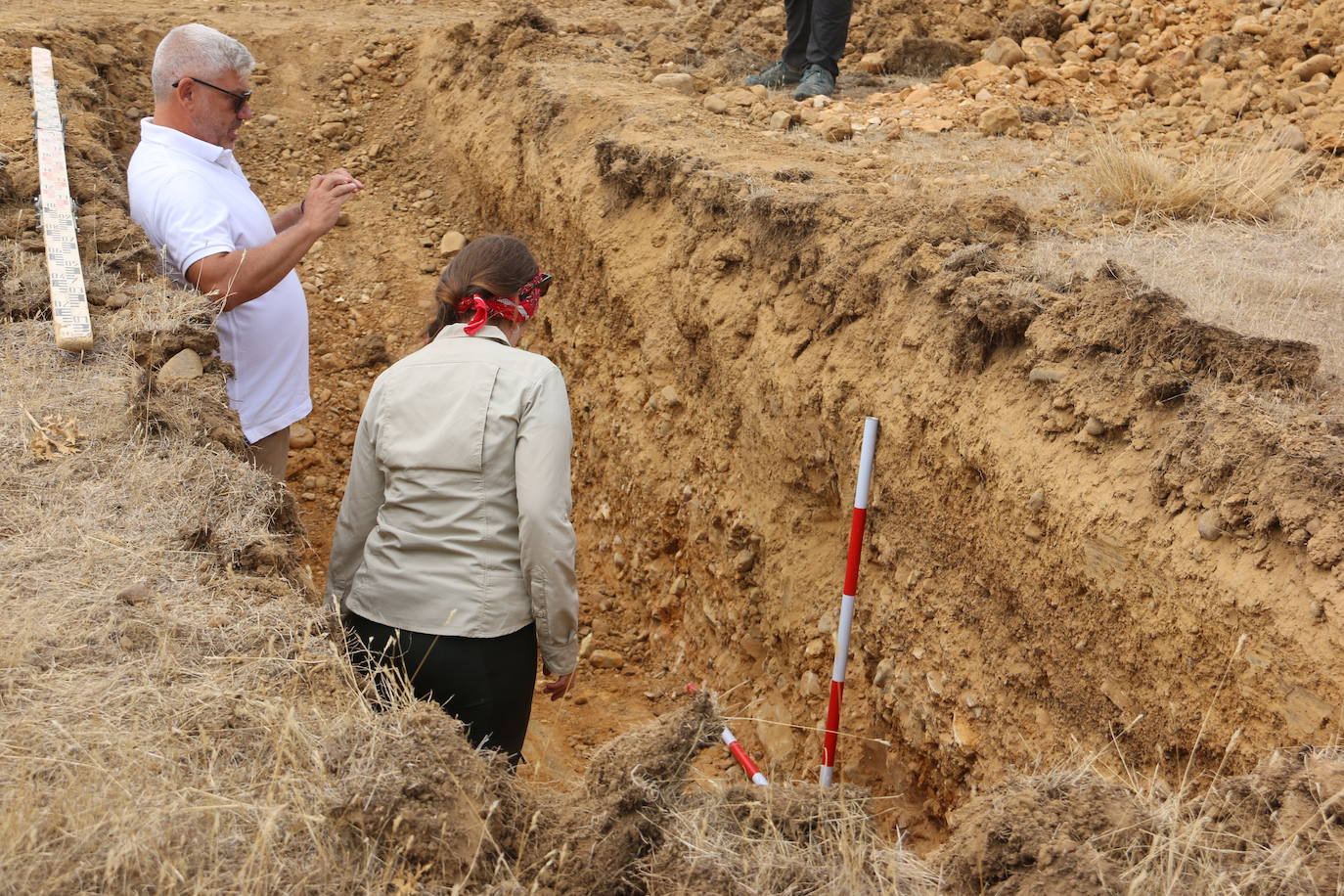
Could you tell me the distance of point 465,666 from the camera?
116 inches

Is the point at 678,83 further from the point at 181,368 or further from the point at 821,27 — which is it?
the point at 181,368

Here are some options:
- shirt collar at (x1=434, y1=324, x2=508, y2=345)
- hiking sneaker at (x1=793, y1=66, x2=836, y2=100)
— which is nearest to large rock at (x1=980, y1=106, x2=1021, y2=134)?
hiking sneaker at (x1=793, y1=66, x2=836, y2=100)

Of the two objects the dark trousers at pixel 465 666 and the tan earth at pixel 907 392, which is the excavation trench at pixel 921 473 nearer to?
the tan earth at pixel 907 392

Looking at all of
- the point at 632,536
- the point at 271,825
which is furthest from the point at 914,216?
the point at 271,825

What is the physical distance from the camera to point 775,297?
4793 millimetres

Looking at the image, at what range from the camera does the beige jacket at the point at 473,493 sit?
2.86 meters

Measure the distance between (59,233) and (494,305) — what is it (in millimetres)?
2226

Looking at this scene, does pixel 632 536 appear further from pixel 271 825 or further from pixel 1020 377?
pixel 271 825

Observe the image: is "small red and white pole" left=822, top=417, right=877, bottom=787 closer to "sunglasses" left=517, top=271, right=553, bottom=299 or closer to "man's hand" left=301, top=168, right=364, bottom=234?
"sunglasses" left=517, top=271, right=553, bottom=299

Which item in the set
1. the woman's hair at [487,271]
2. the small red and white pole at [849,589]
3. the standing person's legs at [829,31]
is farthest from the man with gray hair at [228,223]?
the standing person's legs at [829,31]

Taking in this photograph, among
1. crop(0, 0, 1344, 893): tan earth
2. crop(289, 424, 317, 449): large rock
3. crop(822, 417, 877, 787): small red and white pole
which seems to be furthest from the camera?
crop(289, 424, 317, 449): large rock

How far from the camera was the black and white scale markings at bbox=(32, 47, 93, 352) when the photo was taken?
3645 millimetres

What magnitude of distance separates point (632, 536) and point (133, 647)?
3.59 meters

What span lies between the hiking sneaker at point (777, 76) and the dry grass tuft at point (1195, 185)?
355cm
